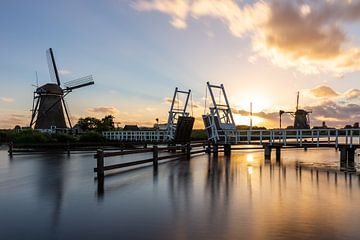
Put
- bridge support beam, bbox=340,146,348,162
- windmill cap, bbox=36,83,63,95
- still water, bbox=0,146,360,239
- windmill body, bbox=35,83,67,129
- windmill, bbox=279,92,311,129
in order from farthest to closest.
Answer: windmill, bbox=279,92,311,129
windmill cap, bbox=36,83,63,95
windmill body, bbox=35,83,67,129
bridge support beam, bbox=340,146,348,162
still water, bbox=0,146,360,239

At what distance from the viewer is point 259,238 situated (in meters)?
6.13

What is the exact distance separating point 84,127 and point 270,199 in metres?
65.2

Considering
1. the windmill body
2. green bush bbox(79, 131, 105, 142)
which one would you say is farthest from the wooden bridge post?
the windmill body

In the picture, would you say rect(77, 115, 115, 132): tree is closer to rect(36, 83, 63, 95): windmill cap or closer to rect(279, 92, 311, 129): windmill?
rect(36, 83, 63, 95): windmill cap

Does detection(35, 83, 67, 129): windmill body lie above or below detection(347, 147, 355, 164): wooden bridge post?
above

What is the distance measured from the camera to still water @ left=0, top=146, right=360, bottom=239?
21.4ft

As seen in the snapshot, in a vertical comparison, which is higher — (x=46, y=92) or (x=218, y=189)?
(x=46, y=92)

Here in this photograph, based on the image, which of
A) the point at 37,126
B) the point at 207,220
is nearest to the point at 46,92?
the point at 37,126

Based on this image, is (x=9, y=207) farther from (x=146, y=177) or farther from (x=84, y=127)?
(x=84, y=127)

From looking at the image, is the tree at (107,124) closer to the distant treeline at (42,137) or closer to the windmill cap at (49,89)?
the windmill cap at (49,89)

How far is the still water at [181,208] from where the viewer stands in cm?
653

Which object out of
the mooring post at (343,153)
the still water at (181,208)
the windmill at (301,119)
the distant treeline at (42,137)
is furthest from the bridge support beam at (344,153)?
the windmill at (301,119)

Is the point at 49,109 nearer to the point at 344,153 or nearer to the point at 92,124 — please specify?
the point at 92,124

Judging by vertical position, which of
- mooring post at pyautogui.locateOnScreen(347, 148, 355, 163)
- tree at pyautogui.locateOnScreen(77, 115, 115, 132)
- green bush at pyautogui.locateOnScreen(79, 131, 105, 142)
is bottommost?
mooring post at pyautogui.locateOnScreen(347, 148, 355, 163)
